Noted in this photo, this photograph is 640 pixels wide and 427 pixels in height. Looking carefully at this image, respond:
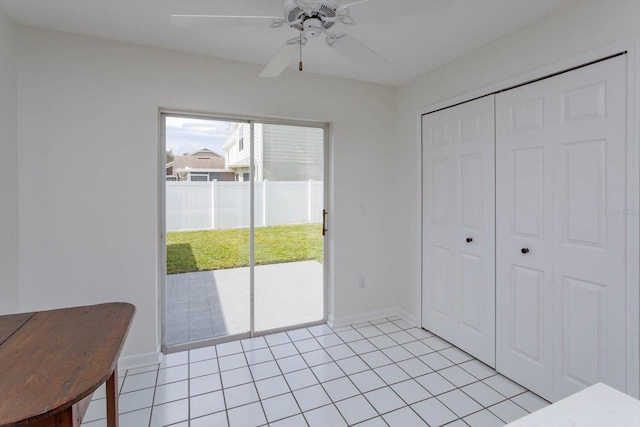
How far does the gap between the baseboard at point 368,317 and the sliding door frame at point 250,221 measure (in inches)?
5.4

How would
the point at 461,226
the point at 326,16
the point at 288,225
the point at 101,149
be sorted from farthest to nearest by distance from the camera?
the point at 288,225 < the point at 461,226 < the point at 101,149 < the point at 326,16

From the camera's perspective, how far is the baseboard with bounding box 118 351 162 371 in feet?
8.01

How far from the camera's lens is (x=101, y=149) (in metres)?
2.37

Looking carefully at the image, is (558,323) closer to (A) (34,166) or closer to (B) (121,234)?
(B) (121,234)

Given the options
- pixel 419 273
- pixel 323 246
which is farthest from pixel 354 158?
pixel 419 273

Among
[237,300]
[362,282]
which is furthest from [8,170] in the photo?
[362,282]

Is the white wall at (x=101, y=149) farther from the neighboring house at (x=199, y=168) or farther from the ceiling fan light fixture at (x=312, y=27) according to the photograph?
the ceiling fan light fixture at (x=312, y=27)

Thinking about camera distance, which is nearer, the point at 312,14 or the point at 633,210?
the point at 312,14

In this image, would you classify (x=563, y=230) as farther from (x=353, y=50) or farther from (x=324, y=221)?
(x=324, y=221)

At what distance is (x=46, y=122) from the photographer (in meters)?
2.22

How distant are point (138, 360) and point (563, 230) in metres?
3.26

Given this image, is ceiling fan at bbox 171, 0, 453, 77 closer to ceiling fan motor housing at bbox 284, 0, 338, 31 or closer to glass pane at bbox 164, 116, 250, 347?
ceiling fan motor housing at bbox 284, 0, 338, 31

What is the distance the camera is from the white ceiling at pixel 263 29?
193cm

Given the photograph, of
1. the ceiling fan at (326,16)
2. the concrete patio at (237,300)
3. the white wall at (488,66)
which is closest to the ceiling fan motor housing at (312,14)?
the ceiling fan at (326,16)
